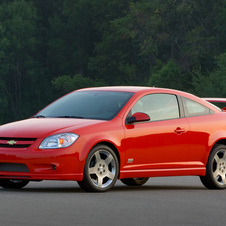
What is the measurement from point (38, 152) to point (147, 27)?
243 feet

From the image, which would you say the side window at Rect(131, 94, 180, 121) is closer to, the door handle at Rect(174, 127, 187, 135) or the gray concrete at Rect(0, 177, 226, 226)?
the door handle at Rect(174, 127, 187, 135)

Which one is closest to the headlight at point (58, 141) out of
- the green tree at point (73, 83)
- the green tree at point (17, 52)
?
the green tree at point (73, 83)

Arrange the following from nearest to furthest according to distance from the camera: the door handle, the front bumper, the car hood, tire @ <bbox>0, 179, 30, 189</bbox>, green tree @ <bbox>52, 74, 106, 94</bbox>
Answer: the front bumper, the car hood, tire @ <bbox>0, 179, 30, 189</bbox>, the door handle, green tree @ <bbox>52, 74, 106, 94</bbox>

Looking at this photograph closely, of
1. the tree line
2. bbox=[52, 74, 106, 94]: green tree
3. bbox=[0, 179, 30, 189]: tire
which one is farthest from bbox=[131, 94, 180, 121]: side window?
bbox=[52, 74, 106, 94]: green tree

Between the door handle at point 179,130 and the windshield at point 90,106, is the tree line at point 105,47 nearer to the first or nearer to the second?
the door handle at point 179,130

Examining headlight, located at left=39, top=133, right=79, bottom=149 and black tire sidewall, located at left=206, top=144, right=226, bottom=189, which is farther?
black tire sidewall, located at left=206, top=144, right=226, bottom=189

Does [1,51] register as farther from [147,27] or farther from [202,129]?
[202,129]

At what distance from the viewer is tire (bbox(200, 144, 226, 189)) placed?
47.4 feet

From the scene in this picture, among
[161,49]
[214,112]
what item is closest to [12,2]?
[161,49]

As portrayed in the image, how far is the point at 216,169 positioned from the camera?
14.5 meters

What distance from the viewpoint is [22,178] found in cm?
1268

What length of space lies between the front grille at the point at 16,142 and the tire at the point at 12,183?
1011 mm

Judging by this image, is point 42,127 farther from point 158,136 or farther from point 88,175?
point 158,136

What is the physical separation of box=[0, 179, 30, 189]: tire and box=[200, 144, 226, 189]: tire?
9.21 feet
